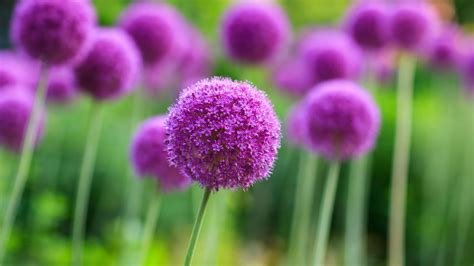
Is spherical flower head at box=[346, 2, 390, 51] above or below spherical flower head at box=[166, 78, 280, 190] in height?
above

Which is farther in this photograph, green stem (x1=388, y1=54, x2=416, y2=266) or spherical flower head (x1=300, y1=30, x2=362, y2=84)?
green stem (x1=388, y1=54, x2=416, y2=266)

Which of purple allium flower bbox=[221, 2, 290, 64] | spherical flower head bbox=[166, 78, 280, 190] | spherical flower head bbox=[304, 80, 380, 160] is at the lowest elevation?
spherical flower head bbox=[166, 78, 280, 190]

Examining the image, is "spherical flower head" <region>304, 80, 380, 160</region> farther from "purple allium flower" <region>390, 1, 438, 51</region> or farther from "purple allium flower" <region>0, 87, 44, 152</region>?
"purple allium flower" <region>0, 87, 44, 152</region>

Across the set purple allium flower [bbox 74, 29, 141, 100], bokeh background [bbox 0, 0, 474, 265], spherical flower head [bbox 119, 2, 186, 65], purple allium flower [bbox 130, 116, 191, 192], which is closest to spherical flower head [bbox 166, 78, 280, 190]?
purple allium flower [bbox 130, 116, 191, 192]

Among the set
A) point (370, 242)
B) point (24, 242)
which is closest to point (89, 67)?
point (24, 242)

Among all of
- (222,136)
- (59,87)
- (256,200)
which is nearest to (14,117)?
(59,87)

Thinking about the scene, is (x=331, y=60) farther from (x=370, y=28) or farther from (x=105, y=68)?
(x=105, y=68)
